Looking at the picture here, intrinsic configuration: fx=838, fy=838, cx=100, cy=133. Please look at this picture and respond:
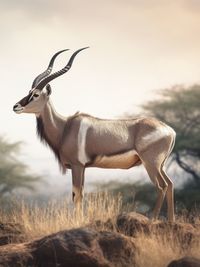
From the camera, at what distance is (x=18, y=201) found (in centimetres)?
1467

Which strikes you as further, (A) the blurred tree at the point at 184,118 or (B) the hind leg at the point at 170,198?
(A) the blurred tree at the point at 184,118

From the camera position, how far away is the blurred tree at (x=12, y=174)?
34.5 metres

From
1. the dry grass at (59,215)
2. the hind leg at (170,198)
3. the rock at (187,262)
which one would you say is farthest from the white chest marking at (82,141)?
the rock at (187,262)

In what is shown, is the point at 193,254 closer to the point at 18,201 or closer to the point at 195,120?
the point at 18,201

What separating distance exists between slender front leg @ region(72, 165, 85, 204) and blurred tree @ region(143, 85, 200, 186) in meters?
16.1

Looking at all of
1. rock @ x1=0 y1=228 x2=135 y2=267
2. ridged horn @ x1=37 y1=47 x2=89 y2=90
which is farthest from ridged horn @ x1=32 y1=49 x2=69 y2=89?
rock @ x1=0 y1=228 x2=135 y2=267

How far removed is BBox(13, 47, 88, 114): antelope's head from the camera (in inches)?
555

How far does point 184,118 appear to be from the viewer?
30.8 metres

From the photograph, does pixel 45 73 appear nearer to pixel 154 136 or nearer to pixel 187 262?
pixel 154 136

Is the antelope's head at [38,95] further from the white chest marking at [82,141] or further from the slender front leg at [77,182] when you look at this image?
the slender front leg at [77,182]

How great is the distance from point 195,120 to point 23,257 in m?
20.5

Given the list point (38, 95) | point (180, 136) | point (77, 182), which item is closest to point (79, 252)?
point (77, 182)

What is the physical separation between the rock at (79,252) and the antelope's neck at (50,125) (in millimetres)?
3725

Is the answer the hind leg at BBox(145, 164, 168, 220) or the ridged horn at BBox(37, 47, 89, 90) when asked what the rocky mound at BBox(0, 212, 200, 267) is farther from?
the ridged horn at BBox(37, 47, 89, 90)
